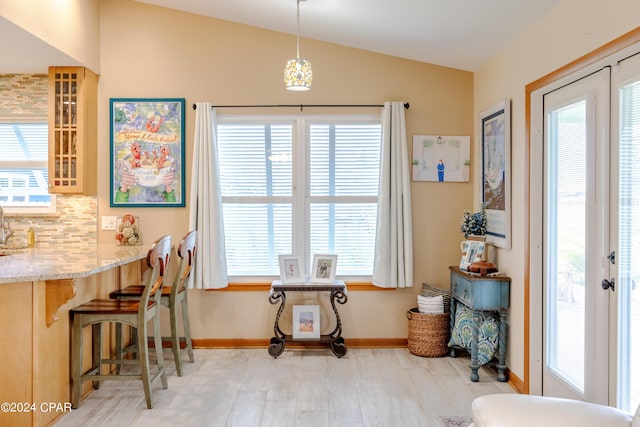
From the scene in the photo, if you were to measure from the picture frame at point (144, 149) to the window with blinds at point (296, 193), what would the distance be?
0.40 metres

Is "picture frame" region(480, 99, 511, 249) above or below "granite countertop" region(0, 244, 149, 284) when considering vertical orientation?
above

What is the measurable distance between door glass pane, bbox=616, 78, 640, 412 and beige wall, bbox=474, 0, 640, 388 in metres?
0.38

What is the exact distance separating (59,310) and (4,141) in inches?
97.0

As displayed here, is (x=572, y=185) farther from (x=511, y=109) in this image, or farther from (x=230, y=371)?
(x=230, y=371)

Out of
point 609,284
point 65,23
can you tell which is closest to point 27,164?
point 65,23

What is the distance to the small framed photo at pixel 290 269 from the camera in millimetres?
4297

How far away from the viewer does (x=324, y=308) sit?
14.8 ft

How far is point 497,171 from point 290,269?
6.21 ft

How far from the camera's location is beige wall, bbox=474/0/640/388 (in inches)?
96.5

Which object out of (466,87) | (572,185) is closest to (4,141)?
(466,87)

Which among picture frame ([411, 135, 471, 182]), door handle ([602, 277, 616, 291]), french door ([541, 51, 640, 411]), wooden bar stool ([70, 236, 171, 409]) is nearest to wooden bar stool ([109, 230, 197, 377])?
wooden bar stool ([70, 236, 171, 409])

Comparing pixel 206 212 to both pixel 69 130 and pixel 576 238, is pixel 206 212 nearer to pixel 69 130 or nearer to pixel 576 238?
pixel 69 130

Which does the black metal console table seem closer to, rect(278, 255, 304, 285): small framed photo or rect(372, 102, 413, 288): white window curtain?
rect(278, 255, 304, 285): small framed photo

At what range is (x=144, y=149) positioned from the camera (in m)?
4.40
